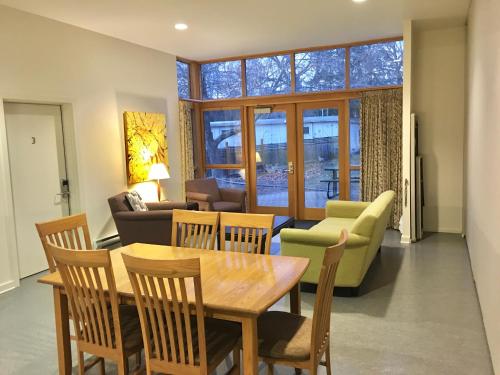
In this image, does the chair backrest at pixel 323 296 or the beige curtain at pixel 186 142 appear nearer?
the chair backrest at pixel 323 296

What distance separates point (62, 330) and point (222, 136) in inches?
223

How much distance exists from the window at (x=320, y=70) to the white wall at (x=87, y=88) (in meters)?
2.03

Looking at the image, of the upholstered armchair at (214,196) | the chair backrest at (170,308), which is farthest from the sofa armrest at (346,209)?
the chair backrest at (170,308)

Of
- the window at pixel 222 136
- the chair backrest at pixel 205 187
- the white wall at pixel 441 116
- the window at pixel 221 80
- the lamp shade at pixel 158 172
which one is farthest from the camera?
the window at pixel 222 136

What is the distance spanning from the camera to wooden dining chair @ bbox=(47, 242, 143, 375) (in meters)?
2.16

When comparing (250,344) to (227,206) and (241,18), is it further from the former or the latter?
(227,206)

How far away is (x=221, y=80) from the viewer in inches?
308

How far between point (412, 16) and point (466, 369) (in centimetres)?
415

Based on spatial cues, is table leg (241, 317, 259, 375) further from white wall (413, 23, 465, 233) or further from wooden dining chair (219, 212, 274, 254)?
white wall (413, 23, 465, 233)

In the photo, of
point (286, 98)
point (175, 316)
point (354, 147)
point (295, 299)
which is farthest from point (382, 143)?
point (175, 316)

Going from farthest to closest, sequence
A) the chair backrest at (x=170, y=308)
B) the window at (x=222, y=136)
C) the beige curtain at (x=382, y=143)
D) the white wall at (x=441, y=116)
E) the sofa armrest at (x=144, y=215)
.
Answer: the window at (x=222, y=136) → the beige curtain at (x=382, y=143) → the white wall at (x=441, y=116) → the sofa armrest at (x=144, y=215) → the chair backrest at (x=170, y=308)

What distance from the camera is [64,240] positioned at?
3008 mm

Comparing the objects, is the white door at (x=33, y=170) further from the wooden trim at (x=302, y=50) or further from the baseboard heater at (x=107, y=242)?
the wooden trim at (x=302, y=50)

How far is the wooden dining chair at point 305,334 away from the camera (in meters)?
2.09
